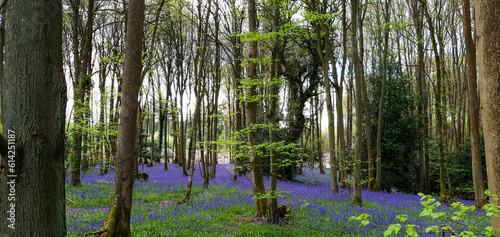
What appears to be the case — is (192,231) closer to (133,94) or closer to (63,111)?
(133,94)

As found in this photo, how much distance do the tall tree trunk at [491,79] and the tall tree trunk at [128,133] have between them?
5917 mm

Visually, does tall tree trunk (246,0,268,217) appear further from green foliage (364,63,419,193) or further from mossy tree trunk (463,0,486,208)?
green foliage (364,63,419,193)

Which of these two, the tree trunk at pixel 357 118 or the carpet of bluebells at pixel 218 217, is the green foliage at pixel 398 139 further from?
the tree trunk at pixel 357 118

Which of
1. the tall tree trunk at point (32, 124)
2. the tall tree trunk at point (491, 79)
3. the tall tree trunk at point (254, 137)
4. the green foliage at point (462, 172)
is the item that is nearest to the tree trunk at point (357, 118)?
the tall tree trunk at point (254, 137)

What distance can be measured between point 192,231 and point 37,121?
4722 millimetres

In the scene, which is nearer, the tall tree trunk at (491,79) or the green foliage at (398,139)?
the tall tree trunk at (491,79)

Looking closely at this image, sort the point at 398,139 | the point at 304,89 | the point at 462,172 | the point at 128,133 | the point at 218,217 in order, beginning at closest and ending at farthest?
the point at 128,133, the point at 218,217, the point at 462,172, the point at 398,139, the point at 304,89

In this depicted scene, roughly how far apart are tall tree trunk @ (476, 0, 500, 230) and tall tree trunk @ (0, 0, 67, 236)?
209 inches

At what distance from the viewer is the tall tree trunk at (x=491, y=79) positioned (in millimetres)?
3807

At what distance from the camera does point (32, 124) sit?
2.15 m

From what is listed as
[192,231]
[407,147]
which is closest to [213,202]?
[192,231]

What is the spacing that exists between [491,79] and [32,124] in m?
5.48

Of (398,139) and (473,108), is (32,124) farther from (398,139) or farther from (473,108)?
(398,139)

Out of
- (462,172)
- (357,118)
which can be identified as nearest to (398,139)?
(462,172)
